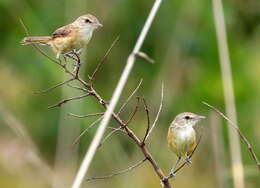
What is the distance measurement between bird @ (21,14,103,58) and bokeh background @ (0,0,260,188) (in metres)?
2.07

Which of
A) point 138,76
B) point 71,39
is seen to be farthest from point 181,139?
point 138,76

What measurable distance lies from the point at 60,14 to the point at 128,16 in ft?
2.08

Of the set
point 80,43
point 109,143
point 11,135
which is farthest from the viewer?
point 11,135

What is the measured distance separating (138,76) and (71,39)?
9.56 feet

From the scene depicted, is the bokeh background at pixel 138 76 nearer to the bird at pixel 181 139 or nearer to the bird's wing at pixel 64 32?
the bird's wing at pixel 64 32

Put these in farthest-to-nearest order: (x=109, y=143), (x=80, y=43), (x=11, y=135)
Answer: (x=11, y=135) < (x=109, y=143) < (x=80, y=43)

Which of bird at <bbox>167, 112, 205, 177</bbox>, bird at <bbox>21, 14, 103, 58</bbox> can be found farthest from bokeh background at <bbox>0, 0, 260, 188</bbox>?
bird at <bbox>167, 112, 205, 177</bbox>

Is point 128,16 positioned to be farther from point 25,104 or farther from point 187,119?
point 187,119

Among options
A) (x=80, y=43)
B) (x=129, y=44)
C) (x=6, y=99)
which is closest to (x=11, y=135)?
(x=6, y=99)

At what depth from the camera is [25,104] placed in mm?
6543

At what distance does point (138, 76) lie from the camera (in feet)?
21.5

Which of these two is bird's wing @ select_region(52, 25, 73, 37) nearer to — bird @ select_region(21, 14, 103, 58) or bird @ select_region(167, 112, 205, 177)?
bird @ select_region(21, 14, 103, 58)

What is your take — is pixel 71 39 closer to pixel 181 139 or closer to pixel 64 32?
pixel 64 32

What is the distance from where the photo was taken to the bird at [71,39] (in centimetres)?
365
